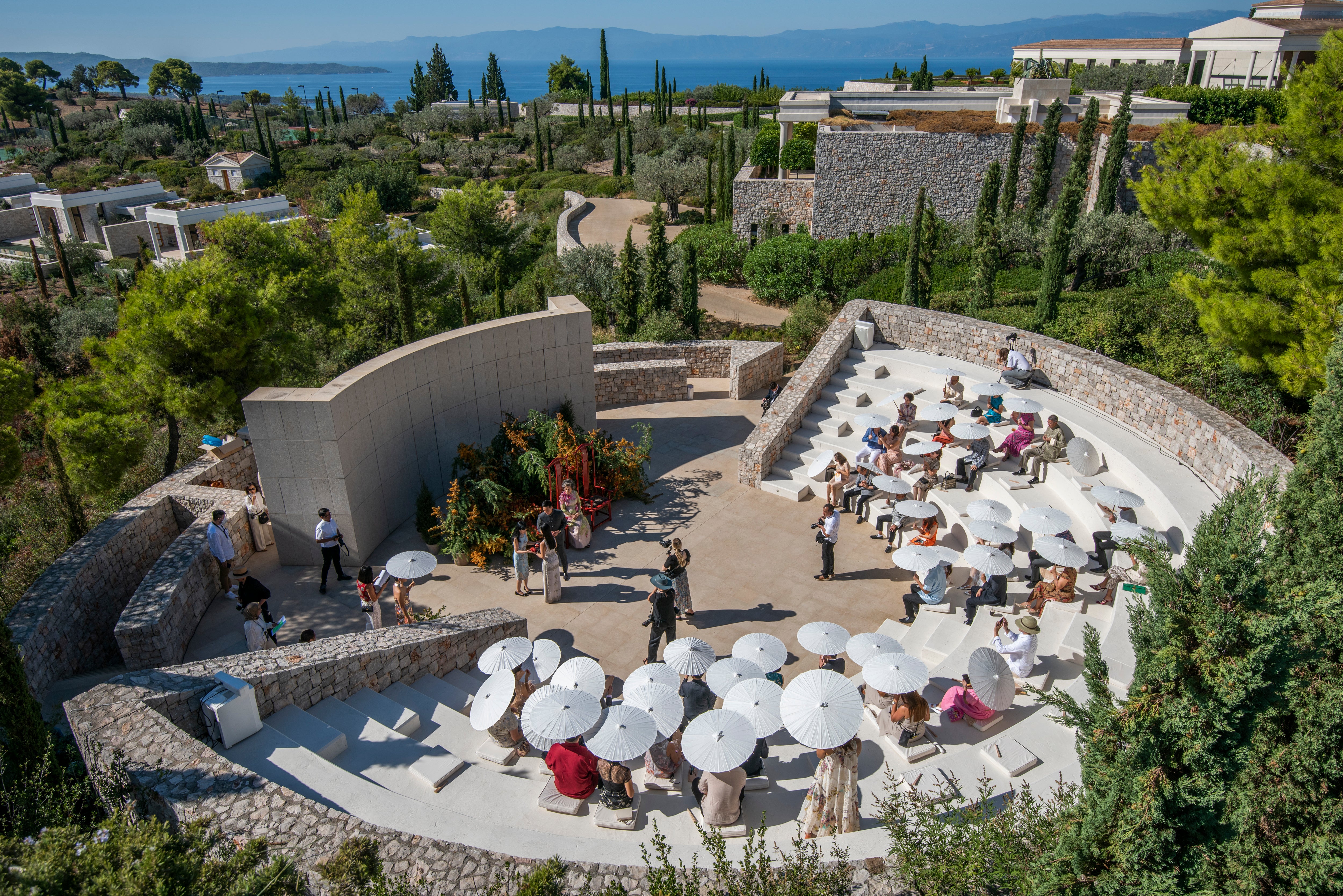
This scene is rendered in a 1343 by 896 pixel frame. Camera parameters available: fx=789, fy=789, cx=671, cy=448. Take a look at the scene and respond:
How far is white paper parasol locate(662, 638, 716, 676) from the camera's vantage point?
31.1 feet

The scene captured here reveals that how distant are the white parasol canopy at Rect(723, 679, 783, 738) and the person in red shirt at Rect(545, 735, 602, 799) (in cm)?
153

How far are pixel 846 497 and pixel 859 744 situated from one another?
7.75m

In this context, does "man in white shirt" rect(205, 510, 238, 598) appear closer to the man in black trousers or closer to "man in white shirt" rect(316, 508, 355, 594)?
"man in white shirt" rect(316, 508, 355, 594)

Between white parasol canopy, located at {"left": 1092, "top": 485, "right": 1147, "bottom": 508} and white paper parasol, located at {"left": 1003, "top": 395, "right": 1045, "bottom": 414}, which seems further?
white paper parasol, located at {"left": 1003, "top": 395, "right": 1045, "bottom": 414}

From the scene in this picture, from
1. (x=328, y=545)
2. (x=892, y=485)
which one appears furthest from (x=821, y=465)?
(x=328, y=545)

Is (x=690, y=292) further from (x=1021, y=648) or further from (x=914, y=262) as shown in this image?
(x=1021, y=648)

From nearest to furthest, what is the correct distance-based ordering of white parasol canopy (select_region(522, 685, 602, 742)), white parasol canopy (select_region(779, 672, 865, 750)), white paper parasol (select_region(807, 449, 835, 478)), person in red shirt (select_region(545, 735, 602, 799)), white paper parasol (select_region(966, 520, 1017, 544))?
white parasol canopy (select_region(779, 672, 865, 750)), person in red shirt (select_region(545, 735, 602, 799)), white parasol canopy (select_region(522, 685, 602, 742)), white paper parasol (select_region(966, 520, 1017, 544)), white paper parasol (select_region(807, 449, 835, 478))

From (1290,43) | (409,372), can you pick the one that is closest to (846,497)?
(409,372)

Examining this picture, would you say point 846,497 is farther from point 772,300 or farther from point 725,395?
point 772,300

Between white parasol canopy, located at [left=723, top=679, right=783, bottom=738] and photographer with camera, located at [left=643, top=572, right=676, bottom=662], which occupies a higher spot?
white parasol canopy, located at [left=723, top=679, right=783, bottom=738]

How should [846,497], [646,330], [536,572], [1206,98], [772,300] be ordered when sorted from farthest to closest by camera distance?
→ 1. [1206,98]
2. [772,300]
3. [646,330]
4. [846,497]
5. [536,572]

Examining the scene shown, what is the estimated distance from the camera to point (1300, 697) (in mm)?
5762

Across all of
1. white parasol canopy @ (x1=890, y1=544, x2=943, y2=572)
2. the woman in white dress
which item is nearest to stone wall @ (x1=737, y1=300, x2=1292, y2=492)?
white parasol canopy @ (x1=890, y1=544, x2=943, y2=572)

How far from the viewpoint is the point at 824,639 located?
31.9ft
